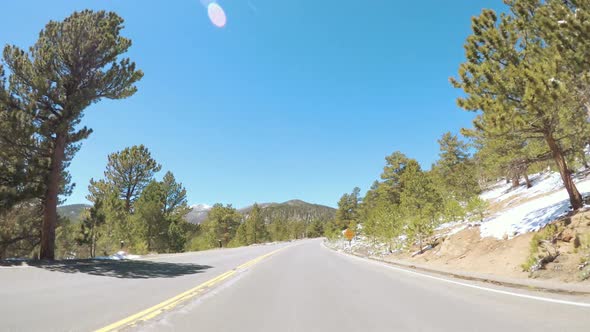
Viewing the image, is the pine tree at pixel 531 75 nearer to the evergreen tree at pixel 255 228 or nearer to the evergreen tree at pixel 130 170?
the evergreen tree at pixel 130 170

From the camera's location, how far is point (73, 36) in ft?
51.4

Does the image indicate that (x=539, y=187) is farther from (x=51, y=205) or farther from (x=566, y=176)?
(x=51, y=205)

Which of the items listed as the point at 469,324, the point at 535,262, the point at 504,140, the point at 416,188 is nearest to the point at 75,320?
the point at 469,324

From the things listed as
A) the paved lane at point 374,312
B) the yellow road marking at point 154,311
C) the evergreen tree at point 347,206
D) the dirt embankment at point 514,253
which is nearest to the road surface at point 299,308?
the paved lane at point 374,312

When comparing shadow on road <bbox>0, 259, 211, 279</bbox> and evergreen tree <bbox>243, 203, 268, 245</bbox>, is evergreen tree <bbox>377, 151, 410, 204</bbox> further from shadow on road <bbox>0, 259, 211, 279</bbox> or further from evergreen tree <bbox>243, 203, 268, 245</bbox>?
evergreen tree <bbox>243, 203, 268, 245</bbox>

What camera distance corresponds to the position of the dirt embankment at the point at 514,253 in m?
8.20

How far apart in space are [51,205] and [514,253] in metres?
20.6

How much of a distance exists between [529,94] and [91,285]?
14.4 metres

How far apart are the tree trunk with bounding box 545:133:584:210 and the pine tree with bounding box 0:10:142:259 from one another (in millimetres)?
20163

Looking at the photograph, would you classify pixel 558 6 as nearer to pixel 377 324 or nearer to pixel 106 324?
pixel 377 324

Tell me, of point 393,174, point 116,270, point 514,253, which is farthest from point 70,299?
point 393,174

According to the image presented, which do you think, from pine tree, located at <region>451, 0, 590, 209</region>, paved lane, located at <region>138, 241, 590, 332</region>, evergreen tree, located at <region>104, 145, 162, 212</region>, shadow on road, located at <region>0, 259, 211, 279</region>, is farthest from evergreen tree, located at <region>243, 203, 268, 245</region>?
paved lane, located at <region>138, 241, 590, 332</region>

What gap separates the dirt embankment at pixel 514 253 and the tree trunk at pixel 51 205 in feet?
60.2

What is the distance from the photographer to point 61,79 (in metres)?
15.7
